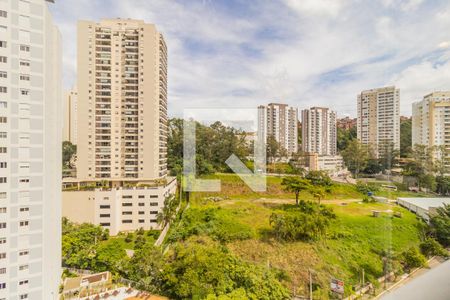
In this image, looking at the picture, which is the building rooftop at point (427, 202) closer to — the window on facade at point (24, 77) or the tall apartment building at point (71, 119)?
the window on facade at point (24, 77)

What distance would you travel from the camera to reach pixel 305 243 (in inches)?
104

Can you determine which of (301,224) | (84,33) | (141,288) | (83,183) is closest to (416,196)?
(301,224)

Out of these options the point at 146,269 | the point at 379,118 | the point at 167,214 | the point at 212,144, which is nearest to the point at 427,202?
the point at 379,118

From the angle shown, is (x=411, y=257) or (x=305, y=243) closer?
(x=411, y=257)

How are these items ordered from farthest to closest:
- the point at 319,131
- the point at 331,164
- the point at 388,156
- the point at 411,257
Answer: the point at 331,164 → the point at 319,131 → the point at 388,156 → the point at 411,257

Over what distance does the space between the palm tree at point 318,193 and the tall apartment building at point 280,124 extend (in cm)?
70

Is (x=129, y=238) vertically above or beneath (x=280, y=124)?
beneath

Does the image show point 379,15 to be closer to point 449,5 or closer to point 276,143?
point 449,5

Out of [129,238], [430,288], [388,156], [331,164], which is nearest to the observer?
[430,288]

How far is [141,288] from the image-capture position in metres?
2.46

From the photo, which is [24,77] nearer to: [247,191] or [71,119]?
[71,119]

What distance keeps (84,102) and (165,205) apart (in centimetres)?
206

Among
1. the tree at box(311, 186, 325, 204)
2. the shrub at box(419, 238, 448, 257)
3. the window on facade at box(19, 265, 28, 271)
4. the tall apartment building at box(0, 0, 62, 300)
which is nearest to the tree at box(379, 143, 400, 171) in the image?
the shrub at box(419, 238, 448, 257)

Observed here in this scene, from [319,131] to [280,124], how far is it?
0.53 m
